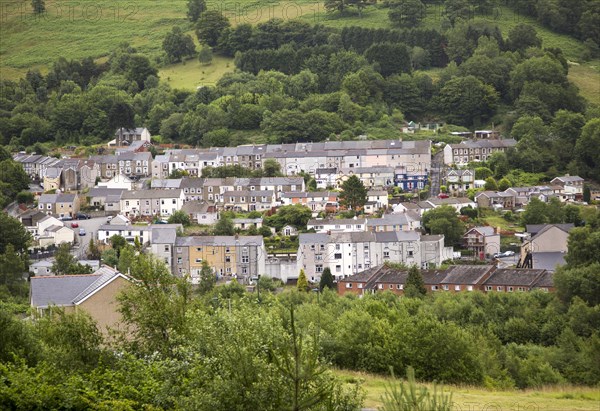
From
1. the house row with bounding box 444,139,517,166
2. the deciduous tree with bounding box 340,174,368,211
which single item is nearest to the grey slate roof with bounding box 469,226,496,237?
the deciduous tree with bounding box 340,174,368,211

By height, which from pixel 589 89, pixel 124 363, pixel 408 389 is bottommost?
pixel 589 89

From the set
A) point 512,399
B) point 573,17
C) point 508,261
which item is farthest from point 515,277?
point 573,17

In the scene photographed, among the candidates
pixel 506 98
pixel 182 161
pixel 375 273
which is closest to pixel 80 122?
pixel 182 161

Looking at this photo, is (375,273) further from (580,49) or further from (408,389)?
(580,49)

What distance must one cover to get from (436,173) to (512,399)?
41.3 m

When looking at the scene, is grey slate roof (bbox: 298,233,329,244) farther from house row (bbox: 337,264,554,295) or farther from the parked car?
the parked car

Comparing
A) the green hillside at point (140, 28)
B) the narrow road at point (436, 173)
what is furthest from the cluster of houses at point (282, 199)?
the green hillside at point (140, 28)

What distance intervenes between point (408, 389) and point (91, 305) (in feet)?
40.4

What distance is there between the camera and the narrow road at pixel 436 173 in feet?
183

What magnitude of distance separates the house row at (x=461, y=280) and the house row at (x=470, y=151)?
60.4 ft

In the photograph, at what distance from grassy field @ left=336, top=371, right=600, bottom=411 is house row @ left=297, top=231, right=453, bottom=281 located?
82.7 feet

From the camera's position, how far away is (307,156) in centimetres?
5788

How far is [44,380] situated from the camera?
1567 centimetres

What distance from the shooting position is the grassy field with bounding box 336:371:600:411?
640 inches
